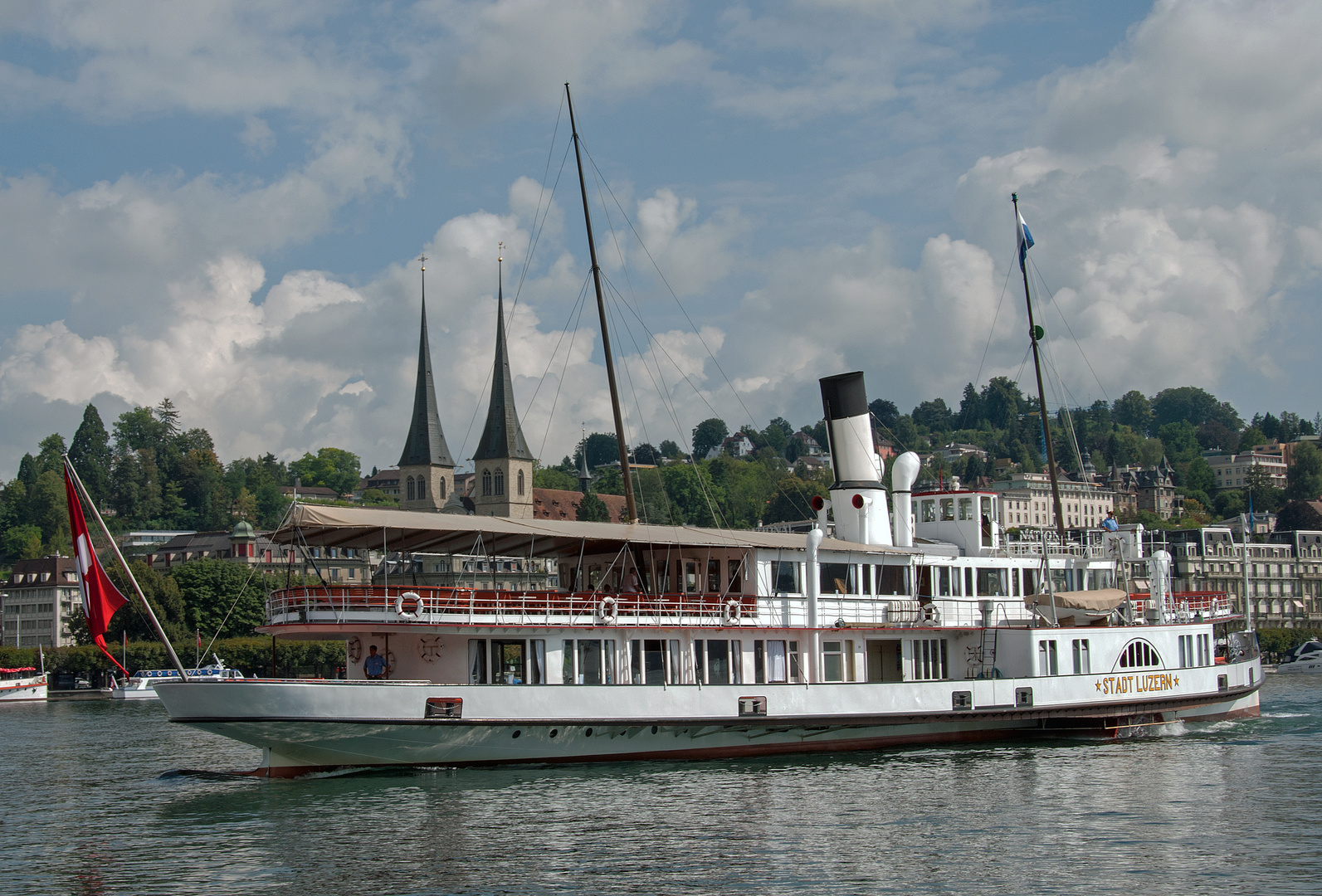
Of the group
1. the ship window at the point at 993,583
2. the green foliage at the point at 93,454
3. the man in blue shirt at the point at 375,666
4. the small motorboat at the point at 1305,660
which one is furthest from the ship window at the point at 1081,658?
the green foliage at the point at 93,454

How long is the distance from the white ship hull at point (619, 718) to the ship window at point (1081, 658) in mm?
351

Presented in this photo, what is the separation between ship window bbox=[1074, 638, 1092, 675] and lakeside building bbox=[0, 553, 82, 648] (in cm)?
11602

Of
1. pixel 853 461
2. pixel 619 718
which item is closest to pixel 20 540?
pixel 853 461

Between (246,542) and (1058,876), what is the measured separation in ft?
443

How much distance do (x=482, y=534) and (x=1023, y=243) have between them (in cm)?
2471

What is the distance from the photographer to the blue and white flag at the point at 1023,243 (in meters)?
46.0

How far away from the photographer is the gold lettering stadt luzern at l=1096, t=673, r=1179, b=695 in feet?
118

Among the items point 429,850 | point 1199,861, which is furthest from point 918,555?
point 429,850

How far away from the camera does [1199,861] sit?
2089 cm

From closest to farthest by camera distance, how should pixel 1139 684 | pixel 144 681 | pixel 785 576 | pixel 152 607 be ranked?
pixel 785 576 < pixel 1139 684 < pixel 144 681 < pixel 152 607

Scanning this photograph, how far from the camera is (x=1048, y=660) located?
3512 cm

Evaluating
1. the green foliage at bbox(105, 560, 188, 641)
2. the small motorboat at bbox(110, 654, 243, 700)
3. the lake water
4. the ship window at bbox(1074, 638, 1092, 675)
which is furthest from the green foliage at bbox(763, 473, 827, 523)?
the lake water

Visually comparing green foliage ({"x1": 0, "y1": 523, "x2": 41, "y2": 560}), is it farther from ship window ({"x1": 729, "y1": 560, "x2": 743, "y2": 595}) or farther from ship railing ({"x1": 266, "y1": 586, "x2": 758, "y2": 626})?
ship railing ({"x1": 266, "y1": 586, "x2": 758, "y2": 626})

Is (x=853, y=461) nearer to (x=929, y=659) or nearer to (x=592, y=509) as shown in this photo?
(x=929, y=659)
